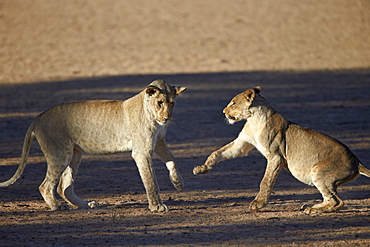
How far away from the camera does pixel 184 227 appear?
6.83m

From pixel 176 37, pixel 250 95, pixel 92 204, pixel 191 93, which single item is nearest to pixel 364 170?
pixel 250 95

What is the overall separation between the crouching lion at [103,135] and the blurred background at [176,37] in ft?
39.2

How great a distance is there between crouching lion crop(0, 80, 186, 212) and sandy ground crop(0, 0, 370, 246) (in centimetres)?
37

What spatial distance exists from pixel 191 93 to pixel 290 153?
9.35 m

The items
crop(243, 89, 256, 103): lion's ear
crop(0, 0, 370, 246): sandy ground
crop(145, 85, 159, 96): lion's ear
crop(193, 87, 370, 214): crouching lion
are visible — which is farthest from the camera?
crop(243, 89, 256, 103): lion's ear

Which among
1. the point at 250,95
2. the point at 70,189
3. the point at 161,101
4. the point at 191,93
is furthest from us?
the point at 191,93

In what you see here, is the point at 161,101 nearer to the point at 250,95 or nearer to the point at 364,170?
the point at 250,95

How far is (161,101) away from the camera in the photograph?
7.33m

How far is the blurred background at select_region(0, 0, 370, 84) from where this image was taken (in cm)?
2114

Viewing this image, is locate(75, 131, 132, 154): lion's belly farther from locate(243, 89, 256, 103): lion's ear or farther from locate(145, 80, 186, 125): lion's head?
locate(243, 89, 256, 103): lion's ear

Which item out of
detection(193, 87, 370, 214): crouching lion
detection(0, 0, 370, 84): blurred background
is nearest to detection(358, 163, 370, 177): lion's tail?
detection(193, 87, 370, 214): crouching lion

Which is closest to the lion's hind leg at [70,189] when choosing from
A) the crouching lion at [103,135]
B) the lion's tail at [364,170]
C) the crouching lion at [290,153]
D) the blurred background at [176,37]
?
the crouching lion at [103,135]

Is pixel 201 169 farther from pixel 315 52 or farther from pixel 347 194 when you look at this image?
pixel 315 52

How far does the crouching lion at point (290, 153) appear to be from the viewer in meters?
7.12
